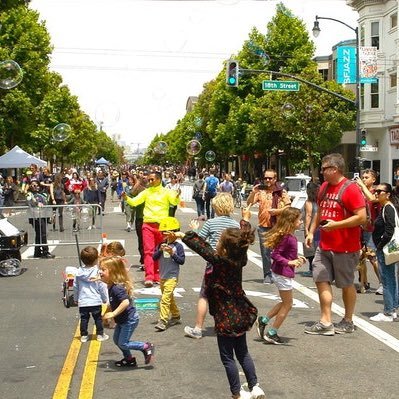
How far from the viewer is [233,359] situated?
5418 mm

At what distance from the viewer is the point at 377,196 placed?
365 inches

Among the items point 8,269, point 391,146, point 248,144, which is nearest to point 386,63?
point 391,146

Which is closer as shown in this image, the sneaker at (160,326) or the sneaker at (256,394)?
the sneaker at (256,394)

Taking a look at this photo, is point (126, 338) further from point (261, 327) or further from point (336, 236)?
point (336, 236)

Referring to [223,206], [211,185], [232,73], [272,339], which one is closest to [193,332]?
[272,339]

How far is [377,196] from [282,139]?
4083 centimetres

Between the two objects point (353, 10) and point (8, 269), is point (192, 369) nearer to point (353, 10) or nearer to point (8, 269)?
point (8, 269)

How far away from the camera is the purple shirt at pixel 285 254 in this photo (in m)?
7.73

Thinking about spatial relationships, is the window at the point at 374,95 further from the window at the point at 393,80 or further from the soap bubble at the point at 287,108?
the soap bubble at the point at 287,108

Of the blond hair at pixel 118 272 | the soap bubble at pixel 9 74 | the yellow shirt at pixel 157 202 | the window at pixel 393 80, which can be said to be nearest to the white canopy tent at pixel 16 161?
the soap bubble at pixel 9 74

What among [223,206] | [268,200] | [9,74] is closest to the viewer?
[223,206]

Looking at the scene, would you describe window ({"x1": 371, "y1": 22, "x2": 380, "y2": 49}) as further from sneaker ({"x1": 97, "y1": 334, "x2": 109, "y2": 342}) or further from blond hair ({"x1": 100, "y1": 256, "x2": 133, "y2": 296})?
blond hair ({"x1": 100, "y1": 256, "x2": 133, "y2": 296})

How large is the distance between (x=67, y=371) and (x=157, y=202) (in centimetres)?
501

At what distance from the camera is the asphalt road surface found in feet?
19.7
